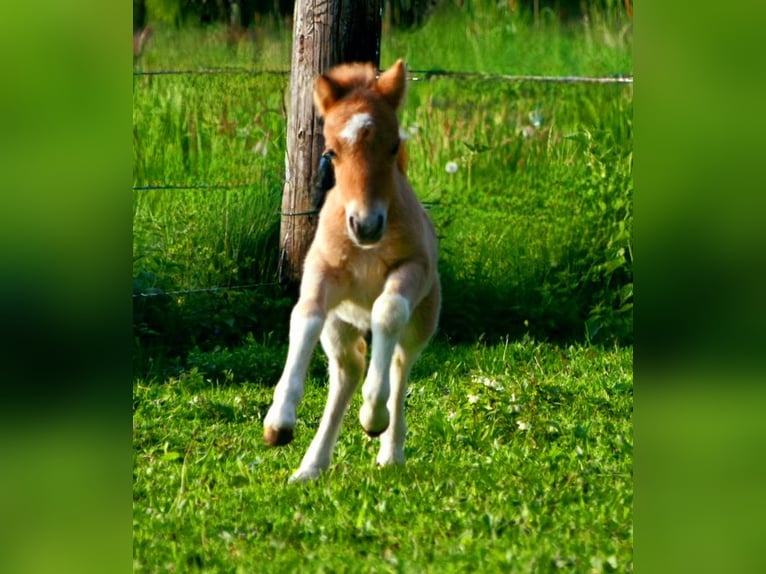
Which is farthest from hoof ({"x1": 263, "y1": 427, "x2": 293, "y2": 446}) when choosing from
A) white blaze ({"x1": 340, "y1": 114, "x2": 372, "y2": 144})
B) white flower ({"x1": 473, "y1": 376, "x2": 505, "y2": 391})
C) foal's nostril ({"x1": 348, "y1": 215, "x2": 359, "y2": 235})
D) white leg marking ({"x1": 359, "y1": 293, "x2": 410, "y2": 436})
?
white flower ({"x1": 473, "y1": 376, "x2": 505, "y2": 391})

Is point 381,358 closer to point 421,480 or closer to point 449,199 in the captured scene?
point 421,480

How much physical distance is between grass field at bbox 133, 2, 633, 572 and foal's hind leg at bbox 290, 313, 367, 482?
14 cm

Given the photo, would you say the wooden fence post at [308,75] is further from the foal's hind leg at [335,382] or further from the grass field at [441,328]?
the foal's hind leg at [335,382]

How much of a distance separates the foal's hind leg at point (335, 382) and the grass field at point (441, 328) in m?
0.14

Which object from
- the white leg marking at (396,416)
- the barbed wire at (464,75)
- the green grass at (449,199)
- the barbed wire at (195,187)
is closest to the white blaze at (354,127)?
the white leg marking at (396,416)

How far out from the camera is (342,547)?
4.29 m

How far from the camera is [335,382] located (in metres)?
5.31

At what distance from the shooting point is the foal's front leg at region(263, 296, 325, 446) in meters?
4.47

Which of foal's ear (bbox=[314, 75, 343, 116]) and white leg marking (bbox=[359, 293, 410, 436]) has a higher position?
foal's ear (bbox=[314, 75, 343, 116])

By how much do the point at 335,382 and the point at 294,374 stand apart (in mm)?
733

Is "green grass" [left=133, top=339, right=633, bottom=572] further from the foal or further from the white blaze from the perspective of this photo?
the white blaze
